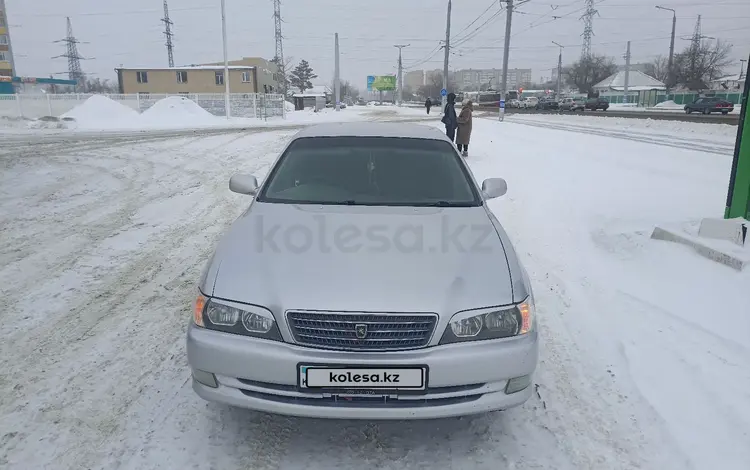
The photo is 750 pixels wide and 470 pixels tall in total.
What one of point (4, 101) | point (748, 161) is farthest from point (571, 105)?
point (748, 161)

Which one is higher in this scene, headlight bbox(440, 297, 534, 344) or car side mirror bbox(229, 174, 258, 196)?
car side mirror bbox(229, 174, 258, 196)

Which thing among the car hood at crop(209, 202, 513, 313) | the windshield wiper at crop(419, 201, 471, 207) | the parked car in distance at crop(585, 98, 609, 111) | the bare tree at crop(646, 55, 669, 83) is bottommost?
the car hood at crop(209, 202, 513, 313)

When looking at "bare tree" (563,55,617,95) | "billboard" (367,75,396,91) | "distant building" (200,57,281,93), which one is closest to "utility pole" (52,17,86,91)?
"distant building" (200,57,281,93)

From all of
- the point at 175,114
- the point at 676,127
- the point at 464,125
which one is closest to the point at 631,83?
the point at 676,127

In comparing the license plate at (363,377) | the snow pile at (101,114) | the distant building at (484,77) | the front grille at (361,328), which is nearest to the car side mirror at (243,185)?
the front grille at (361,328)

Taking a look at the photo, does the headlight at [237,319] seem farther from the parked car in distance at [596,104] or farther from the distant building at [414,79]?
the distant building at [414,79]

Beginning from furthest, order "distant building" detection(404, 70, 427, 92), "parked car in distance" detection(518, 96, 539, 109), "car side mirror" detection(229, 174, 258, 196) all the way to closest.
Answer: "distant building" detection(404, 70, 427, 92), "parked car in distance" detection(518, 96, 539, 109), "car side mirror" detection(229, 174, 258, 196)

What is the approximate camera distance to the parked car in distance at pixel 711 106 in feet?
121

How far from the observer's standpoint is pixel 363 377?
2.48 m

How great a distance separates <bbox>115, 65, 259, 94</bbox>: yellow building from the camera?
211 ft

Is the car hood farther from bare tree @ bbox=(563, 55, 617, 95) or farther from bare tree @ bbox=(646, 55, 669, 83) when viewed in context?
bare tree @ bbox=(646, 55, 669, 83)

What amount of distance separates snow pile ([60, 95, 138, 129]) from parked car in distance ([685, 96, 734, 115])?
1465 inches

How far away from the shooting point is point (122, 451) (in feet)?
8.99

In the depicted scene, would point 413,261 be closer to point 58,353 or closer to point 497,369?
point 497,369
